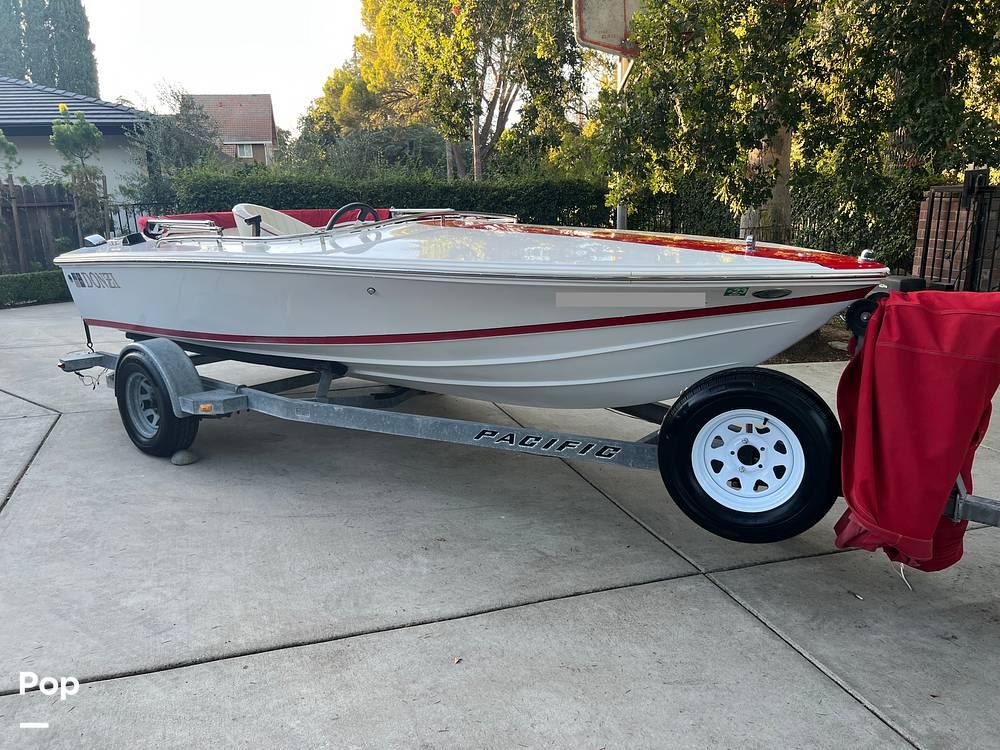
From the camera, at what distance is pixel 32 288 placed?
34.7 feet

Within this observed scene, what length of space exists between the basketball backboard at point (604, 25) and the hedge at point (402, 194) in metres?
4.85

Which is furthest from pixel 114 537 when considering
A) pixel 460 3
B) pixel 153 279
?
pixel 460 3

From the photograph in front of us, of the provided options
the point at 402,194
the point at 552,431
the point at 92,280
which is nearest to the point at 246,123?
the point at 402,194

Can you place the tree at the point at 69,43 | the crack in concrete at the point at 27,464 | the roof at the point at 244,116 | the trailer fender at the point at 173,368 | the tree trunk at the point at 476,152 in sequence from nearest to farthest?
the crack in concrete at the point at 27,464, the trailer fender at the point at 173,368, the tree trunk at the point at 476,152, the tree at the point at 69,43, the roof at the point at 244,116

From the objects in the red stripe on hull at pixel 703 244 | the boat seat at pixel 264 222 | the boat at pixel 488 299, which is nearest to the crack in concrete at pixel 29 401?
the boat at pixel 488 299

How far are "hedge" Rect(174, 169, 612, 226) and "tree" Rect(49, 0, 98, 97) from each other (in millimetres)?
36774

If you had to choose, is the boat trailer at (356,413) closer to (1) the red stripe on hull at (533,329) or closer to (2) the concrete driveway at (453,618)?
(1) the red stripe on hull at (533,329)

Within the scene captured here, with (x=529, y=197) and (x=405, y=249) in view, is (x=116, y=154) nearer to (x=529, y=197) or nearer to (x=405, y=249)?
(x=529, y=197)

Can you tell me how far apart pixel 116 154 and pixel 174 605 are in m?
17.0

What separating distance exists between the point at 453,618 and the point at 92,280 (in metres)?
3.66

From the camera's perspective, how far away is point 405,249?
3.39 m

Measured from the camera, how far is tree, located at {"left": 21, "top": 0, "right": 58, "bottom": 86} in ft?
131

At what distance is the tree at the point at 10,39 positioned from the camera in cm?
3975

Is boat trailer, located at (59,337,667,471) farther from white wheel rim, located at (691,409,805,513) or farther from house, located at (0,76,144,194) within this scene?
house, located at (0,76,144,194)
